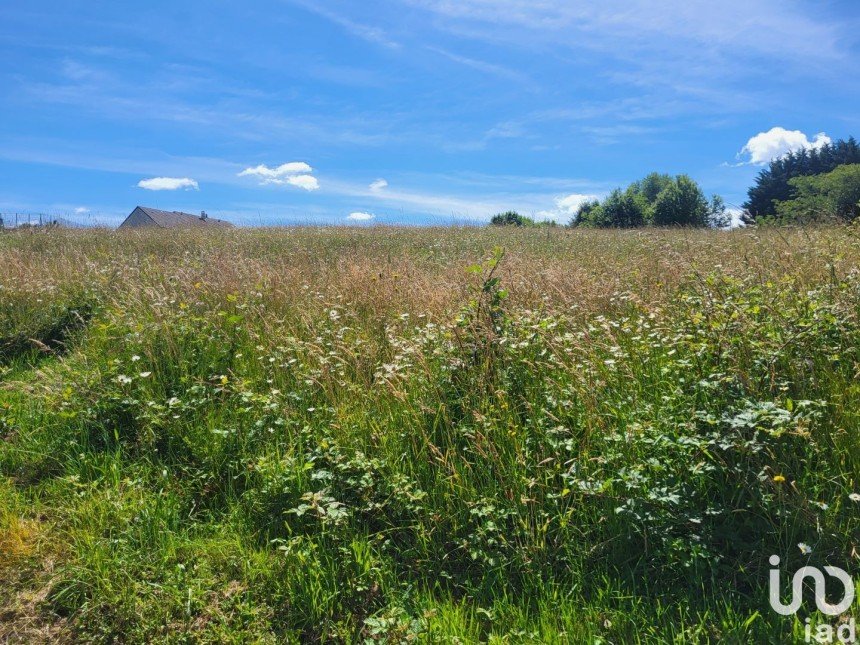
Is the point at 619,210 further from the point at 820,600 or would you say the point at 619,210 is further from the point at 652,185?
the point at 820,600

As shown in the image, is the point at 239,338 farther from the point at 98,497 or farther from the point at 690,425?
the point at 690,425

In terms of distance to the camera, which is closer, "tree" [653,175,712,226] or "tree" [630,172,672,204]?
"tree" [653,175,712,226]

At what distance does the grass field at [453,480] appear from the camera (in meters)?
2.69

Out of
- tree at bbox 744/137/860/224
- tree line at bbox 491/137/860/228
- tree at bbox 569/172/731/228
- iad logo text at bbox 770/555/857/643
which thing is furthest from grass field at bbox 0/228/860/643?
tree at bbox 744/137/860/224

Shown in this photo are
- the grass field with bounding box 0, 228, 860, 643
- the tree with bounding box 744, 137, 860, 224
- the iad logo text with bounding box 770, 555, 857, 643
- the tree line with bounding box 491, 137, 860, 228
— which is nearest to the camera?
the iad logo text with bounding box 770, 555, 857, 643

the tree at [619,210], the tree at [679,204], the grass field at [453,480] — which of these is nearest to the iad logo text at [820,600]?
the grass field at [453,480]

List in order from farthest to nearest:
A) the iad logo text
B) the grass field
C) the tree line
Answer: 1. the tree line
2. the grass field
3. the iad logo text

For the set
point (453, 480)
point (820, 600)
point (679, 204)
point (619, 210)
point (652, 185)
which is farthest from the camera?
point (652, 185)

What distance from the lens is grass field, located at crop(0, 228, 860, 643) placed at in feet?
8.82

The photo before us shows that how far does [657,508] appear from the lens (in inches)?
112

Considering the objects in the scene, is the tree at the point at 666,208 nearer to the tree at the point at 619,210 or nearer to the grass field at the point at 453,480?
the tree at the point at 619,210

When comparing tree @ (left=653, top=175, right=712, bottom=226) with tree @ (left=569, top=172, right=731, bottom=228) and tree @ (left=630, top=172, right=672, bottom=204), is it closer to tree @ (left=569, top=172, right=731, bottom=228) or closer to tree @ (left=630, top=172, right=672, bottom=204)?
tree @ (left=569, top=172, right=731, bottom=228)

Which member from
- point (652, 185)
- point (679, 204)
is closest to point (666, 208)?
point (679, 204)

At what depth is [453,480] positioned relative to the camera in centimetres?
326
